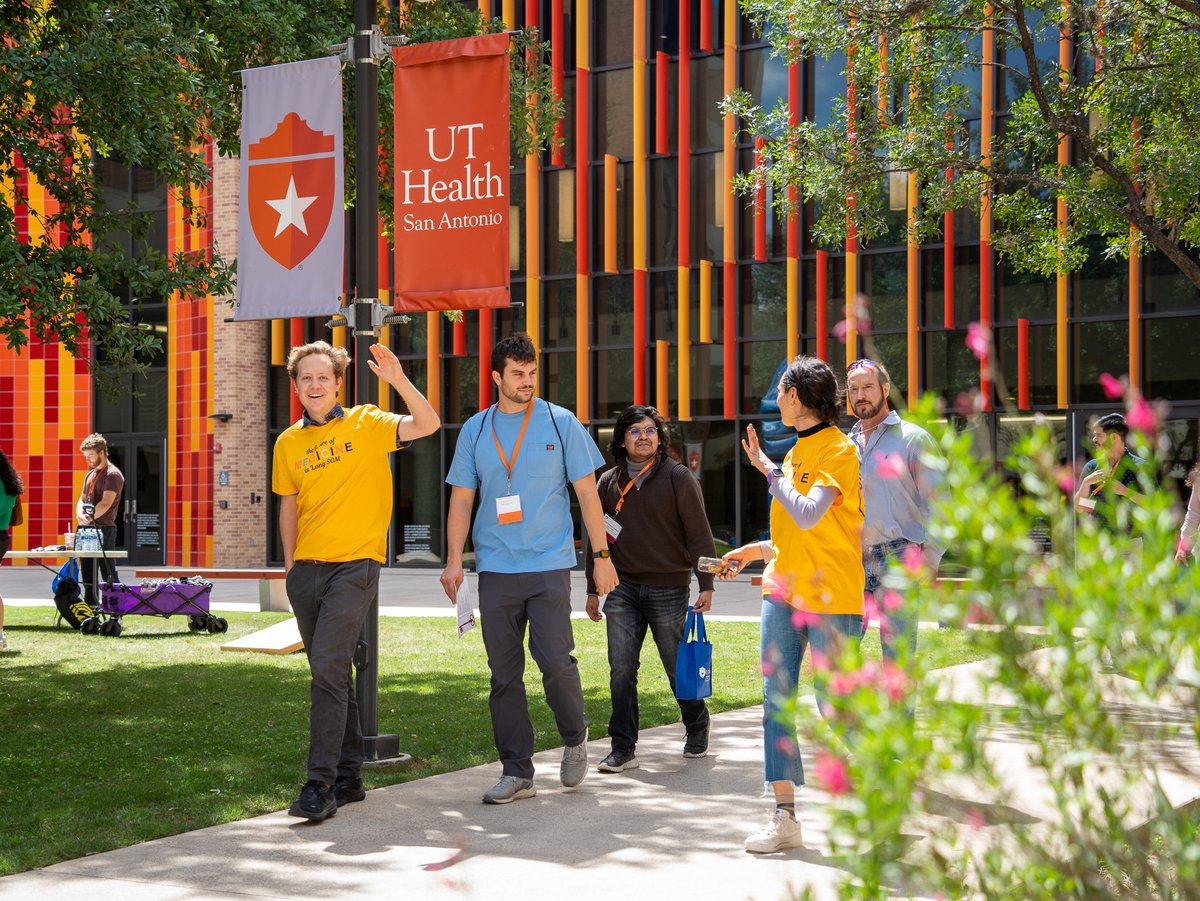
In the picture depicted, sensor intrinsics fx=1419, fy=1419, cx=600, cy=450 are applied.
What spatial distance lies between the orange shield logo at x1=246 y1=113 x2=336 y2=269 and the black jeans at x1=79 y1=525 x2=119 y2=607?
30.2 feet

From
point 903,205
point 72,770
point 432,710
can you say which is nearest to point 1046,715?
point 72,770

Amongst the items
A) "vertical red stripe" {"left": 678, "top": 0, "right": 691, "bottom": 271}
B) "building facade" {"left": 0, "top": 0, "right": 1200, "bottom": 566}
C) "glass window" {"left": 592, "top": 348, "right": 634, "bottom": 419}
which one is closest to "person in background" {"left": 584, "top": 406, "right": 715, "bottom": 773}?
"building facade" {"left": 0, "top": 0, "right": 1200, "bottom": 566}

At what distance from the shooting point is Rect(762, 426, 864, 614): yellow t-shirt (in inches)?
216

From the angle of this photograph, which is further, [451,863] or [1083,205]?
[1083,205]

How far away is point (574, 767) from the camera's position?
21.8 ft

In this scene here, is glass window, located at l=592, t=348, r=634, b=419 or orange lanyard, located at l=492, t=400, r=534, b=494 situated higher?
glass window, located at l=592, t=348, r=634, b=419

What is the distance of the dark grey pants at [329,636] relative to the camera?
6098 mm

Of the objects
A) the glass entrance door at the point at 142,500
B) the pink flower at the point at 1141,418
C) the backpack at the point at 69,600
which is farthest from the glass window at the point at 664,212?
the pink flower at the point at 1141,418

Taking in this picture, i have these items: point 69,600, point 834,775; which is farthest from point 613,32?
point 834,775

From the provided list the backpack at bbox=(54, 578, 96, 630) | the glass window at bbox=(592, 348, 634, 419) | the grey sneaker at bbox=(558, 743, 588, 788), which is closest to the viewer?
the grey sneaker at bbox=(558, 743, 588, 788)

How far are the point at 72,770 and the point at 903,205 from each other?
20443 millimetres

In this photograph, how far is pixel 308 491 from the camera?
20.8 ft

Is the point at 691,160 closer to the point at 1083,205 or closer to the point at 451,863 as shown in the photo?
the point at 1083,205

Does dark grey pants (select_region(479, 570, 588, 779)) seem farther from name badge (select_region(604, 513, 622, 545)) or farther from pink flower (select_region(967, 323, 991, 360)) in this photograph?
pink flower (select_region(967, 323, 991, 360))
